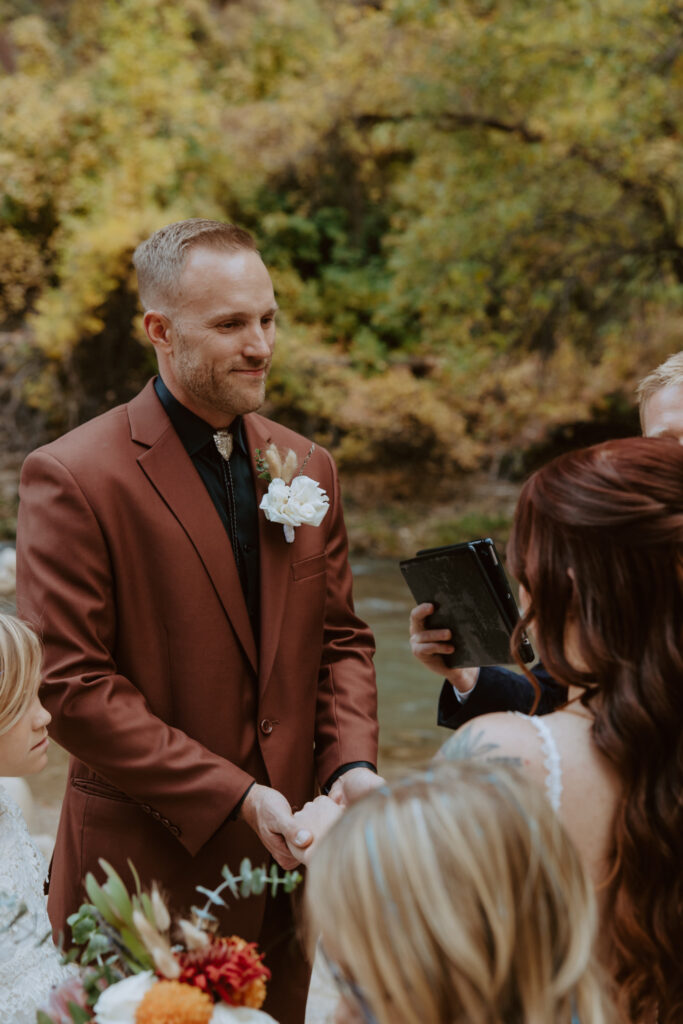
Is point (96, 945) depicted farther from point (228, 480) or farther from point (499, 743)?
point (228, 480)

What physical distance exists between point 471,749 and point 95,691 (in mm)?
901

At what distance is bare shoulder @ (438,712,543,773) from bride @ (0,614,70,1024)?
→ 0.77 m

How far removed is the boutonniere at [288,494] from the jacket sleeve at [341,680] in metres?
0.17

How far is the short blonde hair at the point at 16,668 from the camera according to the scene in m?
1.66

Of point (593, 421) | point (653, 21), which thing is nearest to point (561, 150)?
point (653, 21)

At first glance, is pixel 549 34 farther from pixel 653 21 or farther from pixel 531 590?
pixel 531 590

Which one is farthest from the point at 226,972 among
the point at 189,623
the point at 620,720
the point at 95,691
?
the point at 189,623

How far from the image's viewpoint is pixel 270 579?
6.92 feet

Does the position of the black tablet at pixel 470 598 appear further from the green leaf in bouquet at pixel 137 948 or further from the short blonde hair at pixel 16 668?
the green leaf in bouquet at pixel 137 948

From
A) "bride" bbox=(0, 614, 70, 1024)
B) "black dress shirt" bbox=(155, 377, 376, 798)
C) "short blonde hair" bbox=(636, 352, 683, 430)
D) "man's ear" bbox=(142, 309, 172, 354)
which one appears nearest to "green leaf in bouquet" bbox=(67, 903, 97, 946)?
"bride" bbox=(0, 614, 70, 1024)

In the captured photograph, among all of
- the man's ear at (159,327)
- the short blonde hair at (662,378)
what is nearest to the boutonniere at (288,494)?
the man's ear at (159,327)

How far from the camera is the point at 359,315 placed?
15438 millimetres

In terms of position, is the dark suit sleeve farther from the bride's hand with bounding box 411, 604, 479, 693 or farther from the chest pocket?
the chest pocket

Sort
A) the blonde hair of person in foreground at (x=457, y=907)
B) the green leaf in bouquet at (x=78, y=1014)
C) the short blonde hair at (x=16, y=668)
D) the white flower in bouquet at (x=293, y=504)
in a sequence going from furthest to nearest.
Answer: the white flower in bouquet at (x=293, y=504) < the short blonde hair at (x=16, y=668) < the green leaf in bouquet at (x=78, y=1014) < the blonde hair of person in foreground at (x=457, y=907)
